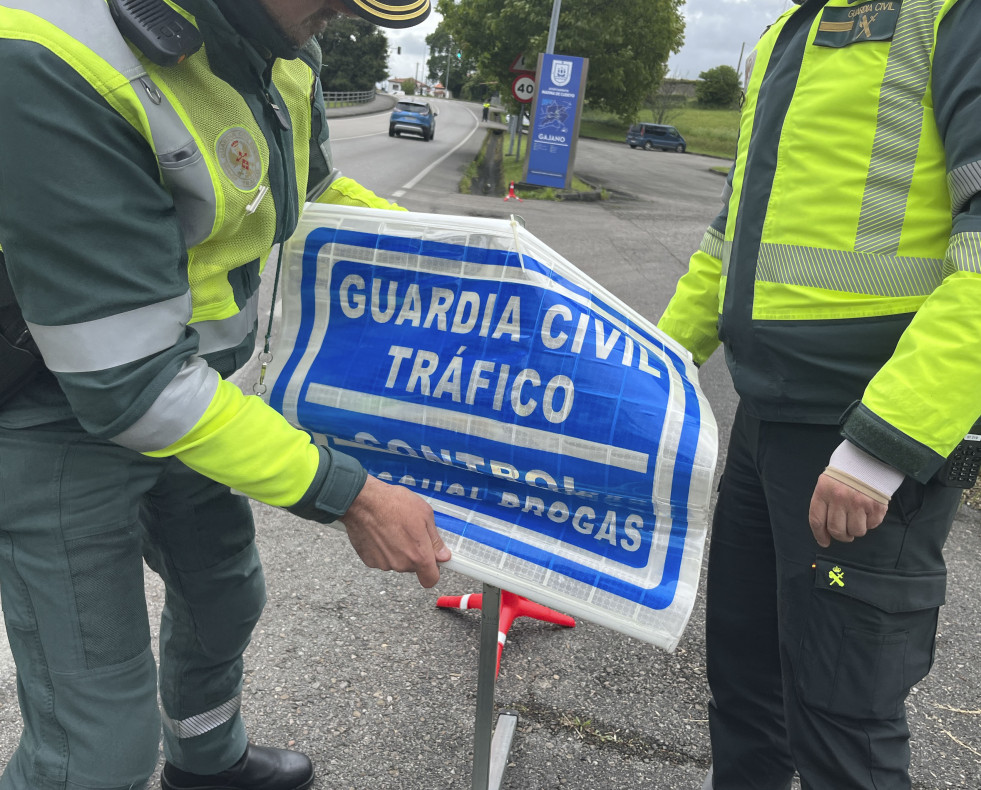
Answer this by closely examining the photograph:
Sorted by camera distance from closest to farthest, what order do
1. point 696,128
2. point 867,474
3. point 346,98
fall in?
point 867,474 → point 696,128 → point 346,98

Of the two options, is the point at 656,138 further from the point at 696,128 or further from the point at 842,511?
the point at 842,511

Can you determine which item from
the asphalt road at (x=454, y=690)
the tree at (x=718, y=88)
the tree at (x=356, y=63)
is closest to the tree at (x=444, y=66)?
the tree at (x=356, y=63)

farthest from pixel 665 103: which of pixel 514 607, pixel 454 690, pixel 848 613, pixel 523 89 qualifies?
pixel 848 613

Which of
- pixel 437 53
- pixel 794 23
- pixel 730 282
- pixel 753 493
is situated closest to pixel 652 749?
pixel 753 493

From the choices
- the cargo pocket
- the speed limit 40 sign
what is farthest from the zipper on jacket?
the speed limit 40 sign

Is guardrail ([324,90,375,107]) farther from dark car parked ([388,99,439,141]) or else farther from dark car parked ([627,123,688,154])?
dark car parked ([388,99,439,141])

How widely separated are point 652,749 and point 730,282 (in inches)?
58.1

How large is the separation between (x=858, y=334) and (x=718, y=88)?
74838mm

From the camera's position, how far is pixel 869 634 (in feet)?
5.04

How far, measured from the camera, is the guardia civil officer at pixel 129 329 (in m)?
1.19

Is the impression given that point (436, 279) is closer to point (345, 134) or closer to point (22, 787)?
point (22, 787)

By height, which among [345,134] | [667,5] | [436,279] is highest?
[667,5]

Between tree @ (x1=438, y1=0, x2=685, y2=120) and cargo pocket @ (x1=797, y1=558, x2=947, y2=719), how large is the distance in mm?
26008

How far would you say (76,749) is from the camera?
4.89 ft
